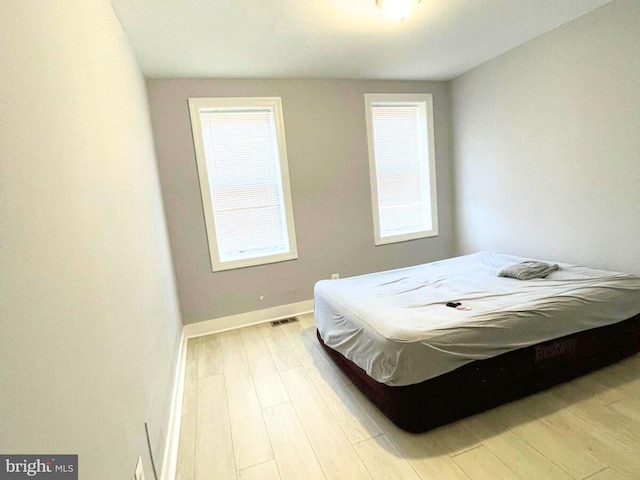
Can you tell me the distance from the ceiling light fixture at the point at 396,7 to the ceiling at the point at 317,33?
8 centimetres

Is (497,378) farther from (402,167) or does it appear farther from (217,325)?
(402,167)

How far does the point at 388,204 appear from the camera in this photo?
13.3 ft

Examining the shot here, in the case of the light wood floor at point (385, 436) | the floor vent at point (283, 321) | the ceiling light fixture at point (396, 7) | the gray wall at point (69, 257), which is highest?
the ceiling light fixture at point (396, 7)

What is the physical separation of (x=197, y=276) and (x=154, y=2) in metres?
2.28

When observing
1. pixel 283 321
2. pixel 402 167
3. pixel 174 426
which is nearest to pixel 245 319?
pixel 283 321

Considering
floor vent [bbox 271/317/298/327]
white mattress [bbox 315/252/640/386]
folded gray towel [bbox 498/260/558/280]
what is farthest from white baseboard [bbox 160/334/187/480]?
folded gray towel [bbox 498/260/558/280]

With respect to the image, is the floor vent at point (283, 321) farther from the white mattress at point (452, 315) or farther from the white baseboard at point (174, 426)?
the white baseboard at point (174, 426)

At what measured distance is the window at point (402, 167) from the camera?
3893 mm

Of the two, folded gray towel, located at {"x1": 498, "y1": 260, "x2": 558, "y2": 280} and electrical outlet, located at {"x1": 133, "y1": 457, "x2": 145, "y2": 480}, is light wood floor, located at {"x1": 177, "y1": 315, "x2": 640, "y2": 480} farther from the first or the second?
folded gray towel, located at {"x1": 498, "y1": 260, "x2": 558, "y2": 280}

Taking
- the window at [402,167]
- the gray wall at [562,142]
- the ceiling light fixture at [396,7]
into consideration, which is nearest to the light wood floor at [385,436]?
the gray wall at [562,142]

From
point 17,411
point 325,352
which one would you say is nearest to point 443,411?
point 325,352

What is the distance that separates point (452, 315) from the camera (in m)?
1.99

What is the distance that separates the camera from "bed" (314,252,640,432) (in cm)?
176

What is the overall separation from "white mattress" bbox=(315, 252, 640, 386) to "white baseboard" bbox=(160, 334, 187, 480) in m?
1.10
